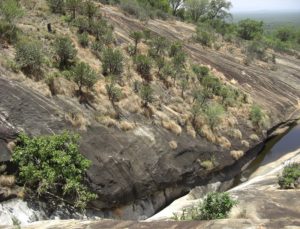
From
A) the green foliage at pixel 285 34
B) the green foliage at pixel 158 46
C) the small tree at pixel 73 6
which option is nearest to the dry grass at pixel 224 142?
the green foliage at pixel 158 46

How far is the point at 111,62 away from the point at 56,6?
828cm

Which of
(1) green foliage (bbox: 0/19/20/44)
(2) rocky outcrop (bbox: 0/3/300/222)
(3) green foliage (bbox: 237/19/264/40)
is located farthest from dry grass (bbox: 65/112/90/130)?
(3) green foliage (bbox: 237/19/264/40)

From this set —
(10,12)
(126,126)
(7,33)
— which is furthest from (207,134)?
(10,12)

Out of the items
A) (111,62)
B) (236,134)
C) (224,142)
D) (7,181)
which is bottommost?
(224,142)

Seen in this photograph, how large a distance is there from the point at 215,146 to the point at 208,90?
6.37 m

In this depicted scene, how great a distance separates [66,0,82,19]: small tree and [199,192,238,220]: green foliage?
2167cm

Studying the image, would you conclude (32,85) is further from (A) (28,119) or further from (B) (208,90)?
(B) (208,90)

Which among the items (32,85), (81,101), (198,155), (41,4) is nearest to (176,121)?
(198,155)

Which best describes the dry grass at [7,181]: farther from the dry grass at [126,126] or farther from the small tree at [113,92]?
the small tree at [113,92]

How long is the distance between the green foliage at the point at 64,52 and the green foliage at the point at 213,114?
35.3 feet

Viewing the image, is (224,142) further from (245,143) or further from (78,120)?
(78,120)

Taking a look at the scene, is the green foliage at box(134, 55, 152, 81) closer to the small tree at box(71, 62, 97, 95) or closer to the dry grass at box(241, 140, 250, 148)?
the small tree at box(71, 62, 97, 95)

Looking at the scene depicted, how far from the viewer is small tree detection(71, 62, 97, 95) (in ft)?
77.0

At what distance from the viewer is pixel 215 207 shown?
49.2 ft
